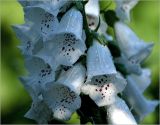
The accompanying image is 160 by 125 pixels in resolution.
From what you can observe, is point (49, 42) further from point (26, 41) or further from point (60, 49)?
point (26, 41)

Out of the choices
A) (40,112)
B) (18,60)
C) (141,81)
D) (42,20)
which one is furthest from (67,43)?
(18,60)

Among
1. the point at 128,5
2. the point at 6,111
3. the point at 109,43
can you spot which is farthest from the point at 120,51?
the point at 6,111

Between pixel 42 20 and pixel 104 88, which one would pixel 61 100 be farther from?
pixel 42 20

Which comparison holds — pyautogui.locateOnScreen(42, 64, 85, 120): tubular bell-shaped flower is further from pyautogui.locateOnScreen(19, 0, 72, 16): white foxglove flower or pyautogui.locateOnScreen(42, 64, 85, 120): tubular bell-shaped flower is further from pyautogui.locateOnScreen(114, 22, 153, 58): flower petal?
pyautogui.locateOnScreen(114, 22, 153, 58): flower petal

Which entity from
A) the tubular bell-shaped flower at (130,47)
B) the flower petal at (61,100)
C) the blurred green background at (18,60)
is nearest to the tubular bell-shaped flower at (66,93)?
the flower petal at (61,100)

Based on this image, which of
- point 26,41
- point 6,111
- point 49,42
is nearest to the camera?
point 49,42

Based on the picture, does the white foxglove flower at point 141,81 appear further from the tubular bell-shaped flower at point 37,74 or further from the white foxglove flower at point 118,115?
the tubular bell-shaped flower at point 37,74
